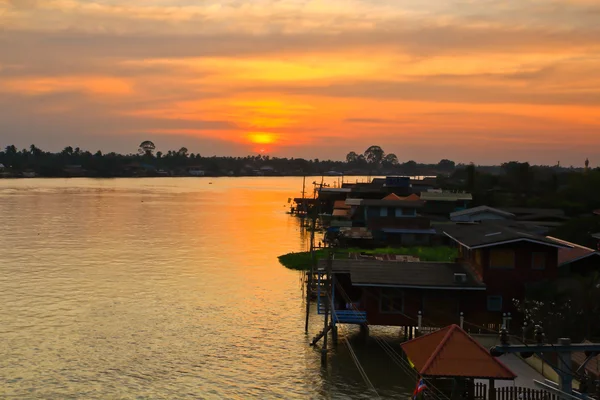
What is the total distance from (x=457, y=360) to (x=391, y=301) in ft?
32.1

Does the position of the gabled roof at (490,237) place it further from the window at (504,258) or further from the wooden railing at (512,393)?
the wooden railing at (512,393)

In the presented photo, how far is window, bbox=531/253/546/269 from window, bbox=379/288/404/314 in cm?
586

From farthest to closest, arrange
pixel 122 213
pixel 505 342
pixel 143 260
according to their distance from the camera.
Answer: pixel 122 213
pixel 143 260
pixel 505 342

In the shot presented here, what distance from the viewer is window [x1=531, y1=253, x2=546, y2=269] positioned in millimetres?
29703

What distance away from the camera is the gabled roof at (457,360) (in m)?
20.2

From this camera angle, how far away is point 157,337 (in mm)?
33938

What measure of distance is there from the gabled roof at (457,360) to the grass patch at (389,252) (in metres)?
25.9

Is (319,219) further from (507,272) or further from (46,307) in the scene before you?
(507,272)

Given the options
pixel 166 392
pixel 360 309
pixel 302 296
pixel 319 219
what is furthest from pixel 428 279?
pixel 319 219

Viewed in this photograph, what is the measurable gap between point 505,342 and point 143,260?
163ft

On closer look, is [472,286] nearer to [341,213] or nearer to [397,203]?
[397,203]

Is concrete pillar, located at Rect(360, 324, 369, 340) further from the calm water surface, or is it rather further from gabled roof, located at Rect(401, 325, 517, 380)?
gabled roof, located at Rect(401, 325, 517, 380)

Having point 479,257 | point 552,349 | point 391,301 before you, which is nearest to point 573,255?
→ point 479,257

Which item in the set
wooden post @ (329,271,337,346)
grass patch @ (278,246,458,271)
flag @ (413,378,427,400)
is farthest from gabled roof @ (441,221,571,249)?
grass patch @ (278,246,458,271)
